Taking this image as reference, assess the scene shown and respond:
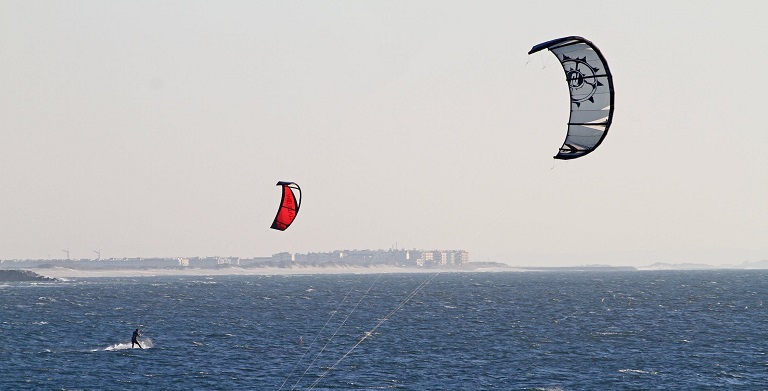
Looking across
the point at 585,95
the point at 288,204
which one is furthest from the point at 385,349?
the point at 585,95

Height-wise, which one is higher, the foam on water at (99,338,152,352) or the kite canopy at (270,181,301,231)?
the kite canopy at (270,181,301,231)

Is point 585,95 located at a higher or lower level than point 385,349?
higher

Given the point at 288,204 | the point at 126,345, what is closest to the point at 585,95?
the point at 288,204

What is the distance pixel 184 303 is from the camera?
419 ft

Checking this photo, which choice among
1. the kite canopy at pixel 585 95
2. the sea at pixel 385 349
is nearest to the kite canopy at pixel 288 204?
the sea at pixel 385 349

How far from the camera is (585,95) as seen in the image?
31609mm

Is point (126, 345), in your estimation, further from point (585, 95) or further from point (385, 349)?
point (585, 95)

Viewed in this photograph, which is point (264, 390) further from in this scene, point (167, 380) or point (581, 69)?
point (581, 69)

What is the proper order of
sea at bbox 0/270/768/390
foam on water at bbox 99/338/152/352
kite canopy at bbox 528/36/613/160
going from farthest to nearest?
foam on water at bbox 99/338/152/352 < sea at bbox 0/270/768/390 < kite canopy at bbox 528/36/613/160

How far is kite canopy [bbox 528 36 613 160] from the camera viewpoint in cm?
3062

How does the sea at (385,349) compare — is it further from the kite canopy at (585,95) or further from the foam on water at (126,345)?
the kite canopy at (585,95)

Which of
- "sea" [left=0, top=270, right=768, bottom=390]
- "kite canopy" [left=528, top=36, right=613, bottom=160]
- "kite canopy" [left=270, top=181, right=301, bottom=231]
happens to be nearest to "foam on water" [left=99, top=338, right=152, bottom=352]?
"sea" [left=0, top=270, right=768, bottom=390]

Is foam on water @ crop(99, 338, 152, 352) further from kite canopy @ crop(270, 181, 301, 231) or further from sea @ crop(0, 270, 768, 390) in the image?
kite canopy @ crop(270, 181, 301, 231)

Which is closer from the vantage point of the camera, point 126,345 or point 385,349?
point 385,349
